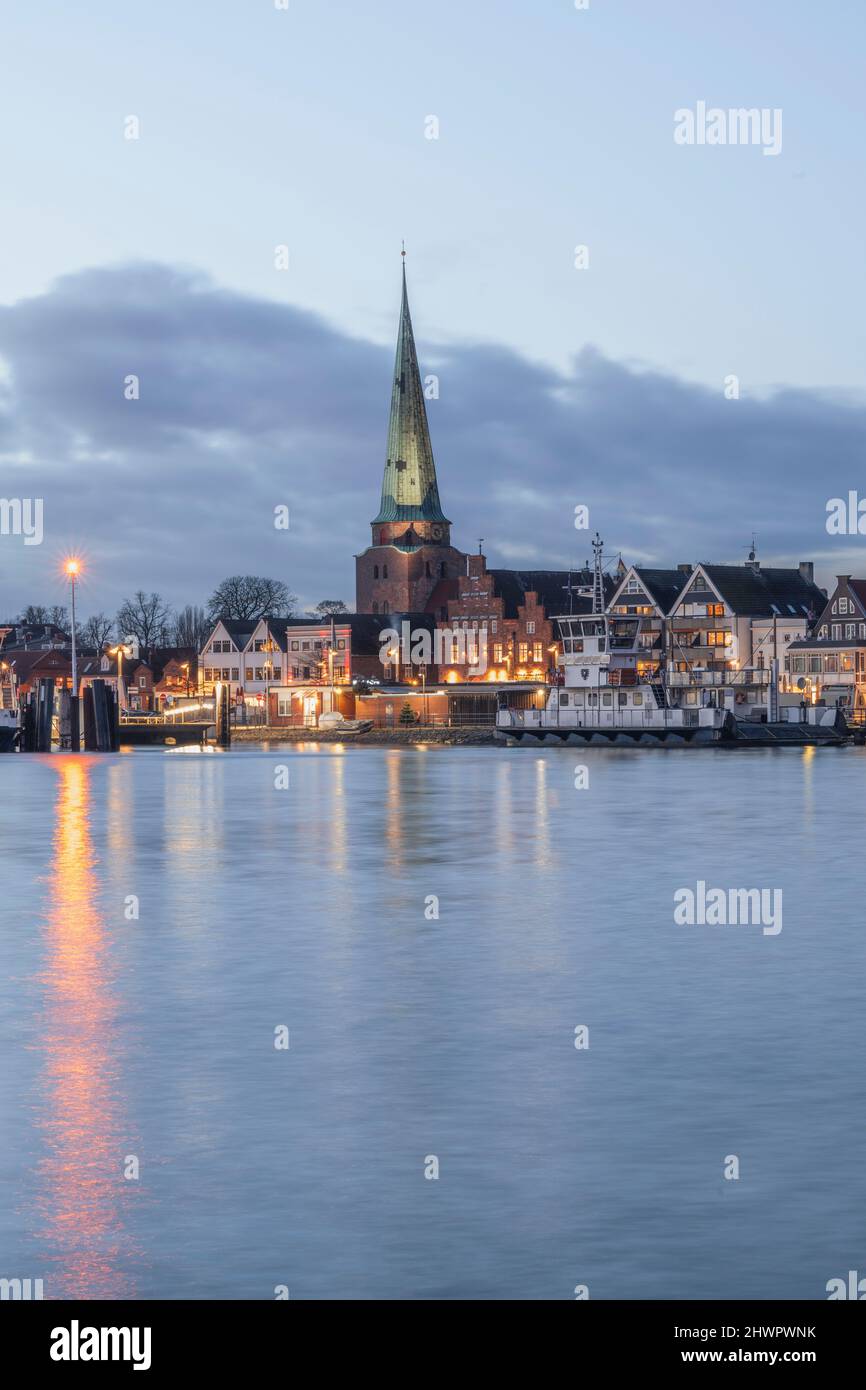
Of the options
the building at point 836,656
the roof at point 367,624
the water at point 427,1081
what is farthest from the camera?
the roof at point 367,624

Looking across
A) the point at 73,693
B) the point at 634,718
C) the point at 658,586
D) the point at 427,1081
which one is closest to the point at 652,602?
the point at 658,586

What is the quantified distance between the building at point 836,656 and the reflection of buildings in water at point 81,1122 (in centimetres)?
12033

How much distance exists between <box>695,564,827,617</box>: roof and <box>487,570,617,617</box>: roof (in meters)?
15.9

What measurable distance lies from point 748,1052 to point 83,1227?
24.1ft

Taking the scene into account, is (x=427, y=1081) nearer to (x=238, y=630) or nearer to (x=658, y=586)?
(x=658, y=586)

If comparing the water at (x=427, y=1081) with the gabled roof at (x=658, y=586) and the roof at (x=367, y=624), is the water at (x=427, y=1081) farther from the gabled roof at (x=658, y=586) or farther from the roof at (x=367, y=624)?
the roof at (x=367, y=624)

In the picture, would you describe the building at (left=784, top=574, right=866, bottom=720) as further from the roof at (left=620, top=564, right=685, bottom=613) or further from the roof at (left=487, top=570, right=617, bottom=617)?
the roof at (left=487, top=570, right=617, bottom=617)

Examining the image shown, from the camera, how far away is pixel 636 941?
24.1 metres

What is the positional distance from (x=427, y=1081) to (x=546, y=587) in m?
156

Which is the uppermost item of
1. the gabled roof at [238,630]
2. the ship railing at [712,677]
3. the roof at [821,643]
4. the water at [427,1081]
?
the gabled roof at [238,630]

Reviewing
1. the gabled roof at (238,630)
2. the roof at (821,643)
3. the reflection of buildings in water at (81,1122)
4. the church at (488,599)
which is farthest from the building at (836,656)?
the reflection of buildings in water at (81,1122)

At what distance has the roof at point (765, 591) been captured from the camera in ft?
490

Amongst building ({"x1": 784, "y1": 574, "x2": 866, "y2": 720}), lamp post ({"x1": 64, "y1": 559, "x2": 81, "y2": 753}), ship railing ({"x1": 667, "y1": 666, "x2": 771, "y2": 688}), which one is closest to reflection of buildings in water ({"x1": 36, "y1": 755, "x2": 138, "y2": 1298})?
lamp post ({"x1": 64, "y1": 559, "x2": 81, "y2": 753})

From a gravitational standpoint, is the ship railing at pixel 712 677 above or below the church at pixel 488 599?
below
